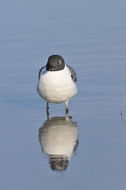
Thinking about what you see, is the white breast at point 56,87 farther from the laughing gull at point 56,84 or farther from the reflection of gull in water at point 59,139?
the reflection of gull in water at point 59,139

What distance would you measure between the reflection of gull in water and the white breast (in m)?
0.33

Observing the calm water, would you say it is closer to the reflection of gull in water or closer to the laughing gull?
the reflection of gull in water

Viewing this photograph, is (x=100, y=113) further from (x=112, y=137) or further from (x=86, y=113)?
(x=112, y=137)

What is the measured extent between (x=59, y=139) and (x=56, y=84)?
131 centimetres

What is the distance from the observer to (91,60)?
488 inches

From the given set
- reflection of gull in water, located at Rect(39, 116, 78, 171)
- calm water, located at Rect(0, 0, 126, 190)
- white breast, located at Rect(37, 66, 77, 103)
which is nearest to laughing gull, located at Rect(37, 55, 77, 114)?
white breast, located at Rect(37, 66, 77, 103)

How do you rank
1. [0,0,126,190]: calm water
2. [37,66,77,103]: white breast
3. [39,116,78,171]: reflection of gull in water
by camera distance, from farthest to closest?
[37,66,77,103]: white breast < [39,116,78,171]: reflection of gull in water < [0,0,126,190]: calm water

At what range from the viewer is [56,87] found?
33.9ft

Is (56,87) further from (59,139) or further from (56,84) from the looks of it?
(59,139)

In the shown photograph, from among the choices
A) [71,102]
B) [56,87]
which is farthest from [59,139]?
[71,102]

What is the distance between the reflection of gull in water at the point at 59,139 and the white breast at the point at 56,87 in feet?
1.09

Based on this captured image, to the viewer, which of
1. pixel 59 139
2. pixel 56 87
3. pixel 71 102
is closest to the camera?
pixel 59 139

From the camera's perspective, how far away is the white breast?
1031cm

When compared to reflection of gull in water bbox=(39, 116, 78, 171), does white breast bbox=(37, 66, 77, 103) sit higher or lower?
higher
